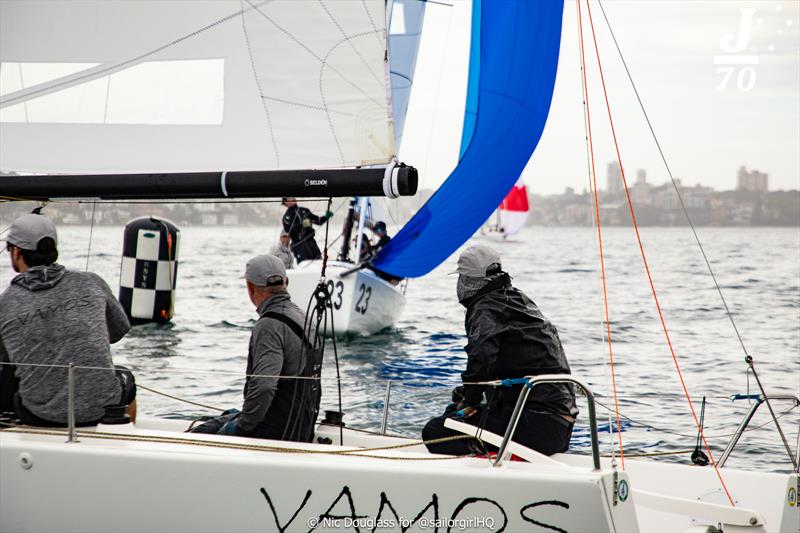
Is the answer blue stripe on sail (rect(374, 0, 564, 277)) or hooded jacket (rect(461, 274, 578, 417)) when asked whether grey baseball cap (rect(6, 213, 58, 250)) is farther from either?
blue stripe on sail (rect(374, 0, 564, 277))

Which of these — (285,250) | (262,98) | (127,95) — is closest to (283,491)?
(262,98)

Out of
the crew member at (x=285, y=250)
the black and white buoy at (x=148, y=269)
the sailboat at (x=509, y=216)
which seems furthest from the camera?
the sailboat at (x=509, y=216)

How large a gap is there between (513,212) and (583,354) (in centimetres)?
3054

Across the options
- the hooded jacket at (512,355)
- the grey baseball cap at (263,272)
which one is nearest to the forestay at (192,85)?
the grey baseball cap at (263,272)

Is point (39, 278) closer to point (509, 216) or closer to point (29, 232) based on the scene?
point (29, 232)

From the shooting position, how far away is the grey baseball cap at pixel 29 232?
333 cm

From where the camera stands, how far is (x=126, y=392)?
141 inches

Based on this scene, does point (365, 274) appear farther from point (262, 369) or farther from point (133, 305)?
point (262, 369)

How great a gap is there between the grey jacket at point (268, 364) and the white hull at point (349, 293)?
674 centimetres

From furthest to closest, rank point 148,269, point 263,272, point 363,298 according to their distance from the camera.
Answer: point 363,298
point 148,269
point 263,272

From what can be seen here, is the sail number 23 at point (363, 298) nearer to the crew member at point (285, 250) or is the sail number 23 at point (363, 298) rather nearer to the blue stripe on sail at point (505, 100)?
the crew member at point (285, 250)

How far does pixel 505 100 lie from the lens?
6805 millimetres

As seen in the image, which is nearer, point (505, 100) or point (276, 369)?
point (276, 369)

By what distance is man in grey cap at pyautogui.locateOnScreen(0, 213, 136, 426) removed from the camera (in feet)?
10.7
